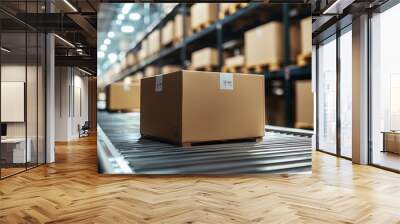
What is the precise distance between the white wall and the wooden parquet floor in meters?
5.50

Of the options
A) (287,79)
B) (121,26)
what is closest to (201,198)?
(287,79)

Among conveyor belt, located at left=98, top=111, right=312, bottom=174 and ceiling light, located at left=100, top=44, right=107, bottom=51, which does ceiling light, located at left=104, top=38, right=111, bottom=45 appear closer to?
ceiling light, located at left=100, top=44, right=107, bottom=51

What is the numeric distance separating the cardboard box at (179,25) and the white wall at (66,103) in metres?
7.48

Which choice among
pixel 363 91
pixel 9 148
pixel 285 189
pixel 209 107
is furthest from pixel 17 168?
pixel 363 91

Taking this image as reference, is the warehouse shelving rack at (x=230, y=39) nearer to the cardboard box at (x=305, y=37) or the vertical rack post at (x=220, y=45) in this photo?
the vertical rack post at (x=220, y=45)

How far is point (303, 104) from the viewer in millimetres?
3416

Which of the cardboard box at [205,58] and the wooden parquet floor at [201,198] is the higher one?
the cardboard box at [205,58]

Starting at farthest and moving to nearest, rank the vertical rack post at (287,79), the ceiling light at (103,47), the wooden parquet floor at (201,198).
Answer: the ceiling light at (103,47)
the vertical rack post at (287,79)
the wooden parquet floor at (201,198)

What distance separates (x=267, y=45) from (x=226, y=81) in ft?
1.55

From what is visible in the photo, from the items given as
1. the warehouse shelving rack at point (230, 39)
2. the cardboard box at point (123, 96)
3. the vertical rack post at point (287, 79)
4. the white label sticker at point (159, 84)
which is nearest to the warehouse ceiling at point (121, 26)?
the warehouse shelving rack at point (230, 39)

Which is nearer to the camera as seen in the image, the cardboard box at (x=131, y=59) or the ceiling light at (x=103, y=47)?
the cardboard box at (x=131, y=59)

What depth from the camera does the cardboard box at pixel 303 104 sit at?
10.9ft

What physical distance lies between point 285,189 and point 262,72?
1.21 meters

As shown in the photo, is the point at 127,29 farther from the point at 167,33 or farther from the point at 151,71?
the point at 151,71
